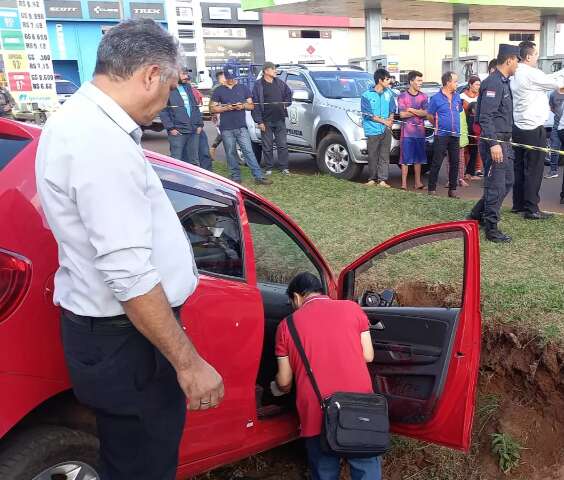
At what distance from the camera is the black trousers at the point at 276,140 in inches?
369

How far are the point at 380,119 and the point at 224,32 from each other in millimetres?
31712

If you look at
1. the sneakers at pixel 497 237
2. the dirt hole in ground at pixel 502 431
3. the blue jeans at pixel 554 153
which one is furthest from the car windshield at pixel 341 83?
the dirt hole in ground at pixel 502 431

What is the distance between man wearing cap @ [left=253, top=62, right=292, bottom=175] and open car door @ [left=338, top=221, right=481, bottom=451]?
20.3 ft

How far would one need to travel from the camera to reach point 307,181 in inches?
351

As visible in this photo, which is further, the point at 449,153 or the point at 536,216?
the point at 449,153

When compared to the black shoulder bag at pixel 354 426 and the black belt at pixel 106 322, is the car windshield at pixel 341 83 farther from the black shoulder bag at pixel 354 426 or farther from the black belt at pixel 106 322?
the black belt at pixel 106 322

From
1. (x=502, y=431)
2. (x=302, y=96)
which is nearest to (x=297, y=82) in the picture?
(x=302, y=96)

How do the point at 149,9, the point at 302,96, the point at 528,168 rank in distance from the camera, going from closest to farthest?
the point at 528,168 → the point at 302,96 → the point at 149,9

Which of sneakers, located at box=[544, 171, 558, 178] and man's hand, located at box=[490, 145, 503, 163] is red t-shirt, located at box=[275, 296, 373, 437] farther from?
sneakers, located at box=[544, 171, 558, 178]

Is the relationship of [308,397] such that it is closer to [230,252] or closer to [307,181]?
[230,252]

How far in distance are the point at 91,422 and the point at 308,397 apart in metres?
1.02

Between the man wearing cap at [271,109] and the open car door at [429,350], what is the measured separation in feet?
20.3

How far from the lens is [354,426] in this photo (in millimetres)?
2404

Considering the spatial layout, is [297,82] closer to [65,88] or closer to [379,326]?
[379,326]
